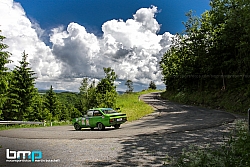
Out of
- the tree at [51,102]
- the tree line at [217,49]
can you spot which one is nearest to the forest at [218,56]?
the tree line at [217,49]

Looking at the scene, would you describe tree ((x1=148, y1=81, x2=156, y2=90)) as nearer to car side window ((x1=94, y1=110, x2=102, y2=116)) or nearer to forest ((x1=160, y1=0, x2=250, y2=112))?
forest ((x1=160, y1=0, x2=250, y2=112))

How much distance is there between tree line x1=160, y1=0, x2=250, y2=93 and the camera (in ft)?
89.6

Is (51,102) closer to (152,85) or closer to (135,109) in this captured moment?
(135,109)

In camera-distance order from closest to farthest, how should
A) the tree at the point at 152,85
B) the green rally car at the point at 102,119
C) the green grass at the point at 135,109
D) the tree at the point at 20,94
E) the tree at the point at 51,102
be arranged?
the green rally car at the point at 102,119 < the green grass at the point at 135,109 < the tree at the point at 20,94 < the tree at the point at 51,102 < the tree at the point at 152,85

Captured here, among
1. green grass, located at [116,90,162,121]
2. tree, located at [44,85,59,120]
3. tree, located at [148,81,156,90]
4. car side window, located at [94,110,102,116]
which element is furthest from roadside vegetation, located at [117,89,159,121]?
tree, located at [148,81,156,90]

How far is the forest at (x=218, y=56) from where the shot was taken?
87.7 ft

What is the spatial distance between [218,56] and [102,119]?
24.2 m

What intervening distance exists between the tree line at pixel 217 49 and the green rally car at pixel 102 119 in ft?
49.0

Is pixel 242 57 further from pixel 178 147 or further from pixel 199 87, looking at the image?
pixel 178 147

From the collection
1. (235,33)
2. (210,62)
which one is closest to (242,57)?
(235,33)

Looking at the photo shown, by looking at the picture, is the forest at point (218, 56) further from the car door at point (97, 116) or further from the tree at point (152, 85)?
the tree at point (152, 85)

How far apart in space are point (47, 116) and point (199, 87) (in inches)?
1205

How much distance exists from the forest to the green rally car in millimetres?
13887

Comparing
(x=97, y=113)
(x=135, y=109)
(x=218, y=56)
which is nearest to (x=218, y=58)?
(x=218, y=56)
